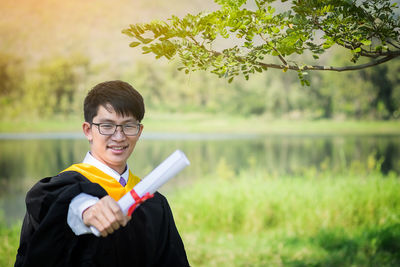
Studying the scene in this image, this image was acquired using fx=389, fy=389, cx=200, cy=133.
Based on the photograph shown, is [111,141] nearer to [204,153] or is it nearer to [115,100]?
[115,100]

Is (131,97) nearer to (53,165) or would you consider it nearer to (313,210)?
(313,210)

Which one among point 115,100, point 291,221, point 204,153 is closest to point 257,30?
point 115,100

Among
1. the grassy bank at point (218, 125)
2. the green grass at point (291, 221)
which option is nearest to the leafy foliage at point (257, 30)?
the green grass at point (291, 221)

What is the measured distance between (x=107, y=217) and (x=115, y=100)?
554mm

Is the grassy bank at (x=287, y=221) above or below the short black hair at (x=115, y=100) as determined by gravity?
below

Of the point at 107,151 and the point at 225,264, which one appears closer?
the point at 107,151

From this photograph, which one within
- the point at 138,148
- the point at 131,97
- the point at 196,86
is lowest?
the point at 138,148

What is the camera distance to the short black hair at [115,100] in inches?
59.5

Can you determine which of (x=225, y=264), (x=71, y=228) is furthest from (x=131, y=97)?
(x=225, y=264)

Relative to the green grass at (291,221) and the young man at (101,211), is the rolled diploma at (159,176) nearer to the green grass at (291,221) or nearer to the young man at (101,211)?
the young man at (101,211)

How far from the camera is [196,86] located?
8.92m

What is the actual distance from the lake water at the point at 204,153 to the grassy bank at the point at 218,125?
17 cm

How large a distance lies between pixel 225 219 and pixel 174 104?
4032 millimetres

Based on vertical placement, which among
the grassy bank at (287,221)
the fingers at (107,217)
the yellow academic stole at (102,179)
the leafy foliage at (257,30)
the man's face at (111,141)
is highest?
the leafy foliage at (257,30)
